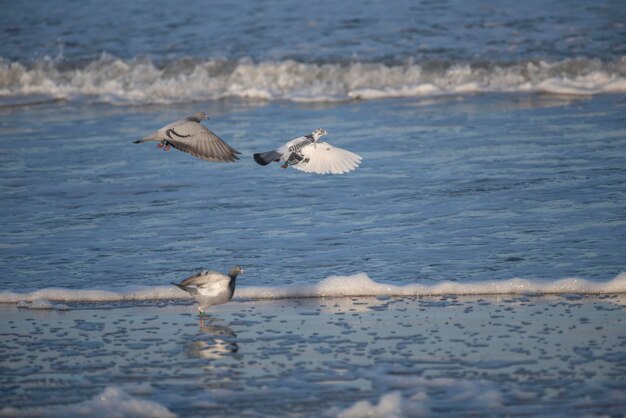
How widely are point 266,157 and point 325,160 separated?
649mm

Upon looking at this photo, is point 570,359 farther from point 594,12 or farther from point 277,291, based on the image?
point 594,12

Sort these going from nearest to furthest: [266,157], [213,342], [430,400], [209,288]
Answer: [430,400] → [213,342] → [209,288] → [266,157]

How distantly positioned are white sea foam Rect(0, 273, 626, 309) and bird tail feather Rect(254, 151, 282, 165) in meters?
1.47

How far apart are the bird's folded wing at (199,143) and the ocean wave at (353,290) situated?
70.0 inches

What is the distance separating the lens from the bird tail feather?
31.3ft

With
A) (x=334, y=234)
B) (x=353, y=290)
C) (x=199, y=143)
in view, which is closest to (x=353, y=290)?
(x=353, y=290)

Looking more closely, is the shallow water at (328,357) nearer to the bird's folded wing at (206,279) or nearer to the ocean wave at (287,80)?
the bird's folded wing at (206,279)

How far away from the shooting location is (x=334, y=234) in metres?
9.88

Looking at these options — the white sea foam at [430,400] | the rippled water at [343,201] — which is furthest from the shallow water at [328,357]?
the rippled water at [343,201]

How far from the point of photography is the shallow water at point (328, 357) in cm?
617

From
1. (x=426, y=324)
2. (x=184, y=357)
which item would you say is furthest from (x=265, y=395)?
(x=426, y=324)

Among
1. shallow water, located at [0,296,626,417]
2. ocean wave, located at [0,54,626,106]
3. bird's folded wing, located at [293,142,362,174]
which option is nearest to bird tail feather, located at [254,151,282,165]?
bird's folded wing, located at [293,142,362,174]

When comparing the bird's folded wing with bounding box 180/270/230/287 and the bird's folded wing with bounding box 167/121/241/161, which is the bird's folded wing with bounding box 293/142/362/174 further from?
the bird's folded wing with bounding box 180/270/230/287

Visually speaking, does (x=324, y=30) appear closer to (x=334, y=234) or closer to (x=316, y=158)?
(x=316, y=158)
